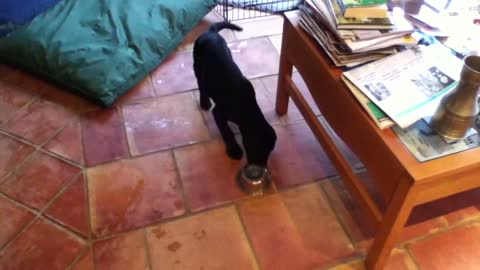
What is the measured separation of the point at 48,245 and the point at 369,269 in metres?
0.90

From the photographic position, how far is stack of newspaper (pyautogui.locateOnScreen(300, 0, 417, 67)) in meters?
1.11

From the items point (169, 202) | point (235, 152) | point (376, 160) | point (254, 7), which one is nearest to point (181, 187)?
point (169, 202)

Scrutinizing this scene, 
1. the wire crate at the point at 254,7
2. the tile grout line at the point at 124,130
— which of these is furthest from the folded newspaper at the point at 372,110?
the wire crate at the point at 254,7

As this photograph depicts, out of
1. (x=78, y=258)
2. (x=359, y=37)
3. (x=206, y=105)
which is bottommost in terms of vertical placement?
(x=78, y=258)

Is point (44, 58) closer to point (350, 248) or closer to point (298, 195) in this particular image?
point (298, 195)

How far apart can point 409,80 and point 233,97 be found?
489mm

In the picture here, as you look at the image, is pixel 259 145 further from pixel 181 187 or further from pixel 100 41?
pixel 100 41

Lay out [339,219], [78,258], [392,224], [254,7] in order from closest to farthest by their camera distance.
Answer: [392,224] < [78,258] < [339,219] < [254,7]

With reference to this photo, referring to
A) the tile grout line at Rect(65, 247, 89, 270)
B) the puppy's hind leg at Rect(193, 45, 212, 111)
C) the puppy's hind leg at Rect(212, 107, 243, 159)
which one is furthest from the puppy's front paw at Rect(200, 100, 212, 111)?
the tile grout line at Rect(65, 247, 89, 270)

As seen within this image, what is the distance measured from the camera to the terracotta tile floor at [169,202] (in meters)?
1.25

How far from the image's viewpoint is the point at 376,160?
1.04 meters

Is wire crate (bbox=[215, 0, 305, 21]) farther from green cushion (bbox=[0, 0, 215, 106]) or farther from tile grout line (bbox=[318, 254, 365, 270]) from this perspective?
tile grout line (bbox=[318, 254, 365, 270])

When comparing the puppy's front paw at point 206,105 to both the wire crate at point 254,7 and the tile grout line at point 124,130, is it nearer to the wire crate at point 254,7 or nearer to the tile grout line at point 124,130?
the tile grout line at point 124,130

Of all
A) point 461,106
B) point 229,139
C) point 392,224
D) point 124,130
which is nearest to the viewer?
point 461,106
